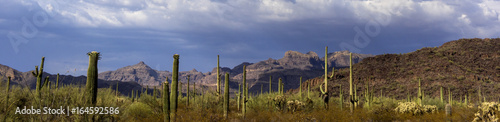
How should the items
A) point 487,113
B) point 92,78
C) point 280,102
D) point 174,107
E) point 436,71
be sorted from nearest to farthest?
point 92,78 → point 487,113 → point 174,107 → point 280,102 → point 436,71

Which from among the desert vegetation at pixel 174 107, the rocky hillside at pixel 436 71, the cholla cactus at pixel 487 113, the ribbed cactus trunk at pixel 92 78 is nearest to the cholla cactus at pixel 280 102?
the desert vegetation at pixel 174 107

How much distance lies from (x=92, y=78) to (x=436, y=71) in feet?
218

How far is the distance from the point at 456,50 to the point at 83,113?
268ft

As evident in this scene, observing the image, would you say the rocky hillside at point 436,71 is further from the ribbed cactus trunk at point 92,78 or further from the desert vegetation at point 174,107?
the ribbed cactus trunk at point 92,78

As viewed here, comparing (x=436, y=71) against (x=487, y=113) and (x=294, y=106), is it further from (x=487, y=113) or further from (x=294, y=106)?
(x=487, y=113)

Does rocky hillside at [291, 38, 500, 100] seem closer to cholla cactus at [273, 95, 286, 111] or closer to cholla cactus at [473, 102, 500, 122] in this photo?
cholla cactus at [273, 95, 286, 111]

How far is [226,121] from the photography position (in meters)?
17.3

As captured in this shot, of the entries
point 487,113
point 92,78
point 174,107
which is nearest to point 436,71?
point 487,113

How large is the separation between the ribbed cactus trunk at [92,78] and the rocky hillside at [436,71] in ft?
171

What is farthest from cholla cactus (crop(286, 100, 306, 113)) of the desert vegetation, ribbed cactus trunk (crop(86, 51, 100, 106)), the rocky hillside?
the rocky hillside

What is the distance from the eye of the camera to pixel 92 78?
10.7 meters

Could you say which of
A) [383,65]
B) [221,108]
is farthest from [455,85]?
[221,108]

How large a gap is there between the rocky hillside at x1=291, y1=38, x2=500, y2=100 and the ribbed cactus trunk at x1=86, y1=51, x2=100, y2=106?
52.0 meters

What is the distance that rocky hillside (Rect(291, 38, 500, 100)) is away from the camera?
57938 millimetres
